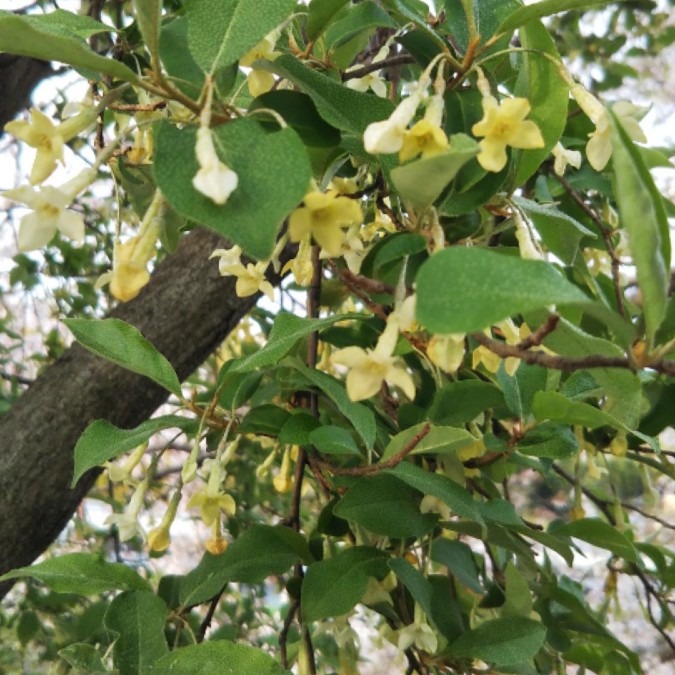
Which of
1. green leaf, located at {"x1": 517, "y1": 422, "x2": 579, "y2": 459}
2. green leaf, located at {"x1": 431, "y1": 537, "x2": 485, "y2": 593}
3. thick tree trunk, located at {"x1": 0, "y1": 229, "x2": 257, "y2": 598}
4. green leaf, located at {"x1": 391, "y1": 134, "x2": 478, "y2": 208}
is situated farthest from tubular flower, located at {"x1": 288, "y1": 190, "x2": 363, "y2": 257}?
thick tree trunk, located at {"x1": 0, "y1": 229, "x2": 257, "y2": 598}

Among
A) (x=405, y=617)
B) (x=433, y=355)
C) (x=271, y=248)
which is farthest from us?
(x=405, y=617)

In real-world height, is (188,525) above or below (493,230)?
below

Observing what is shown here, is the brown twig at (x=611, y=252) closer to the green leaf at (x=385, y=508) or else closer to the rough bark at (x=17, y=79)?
the green leaf at (x=385, y=508)

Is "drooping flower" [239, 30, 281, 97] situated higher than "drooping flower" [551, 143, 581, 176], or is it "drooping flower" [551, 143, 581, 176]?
"drooping flower" [239, 30, 281, 97]

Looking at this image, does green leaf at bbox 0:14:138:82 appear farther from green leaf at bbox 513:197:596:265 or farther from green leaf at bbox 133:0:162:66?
green leaf at bbox 513:197:596:265

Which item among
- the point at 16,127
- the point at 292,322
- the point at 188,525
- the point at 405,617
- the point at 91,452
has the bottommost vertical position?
the point at 188,525

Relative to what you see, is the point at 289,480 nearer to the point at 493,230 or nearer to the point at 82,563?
the point at 82,563

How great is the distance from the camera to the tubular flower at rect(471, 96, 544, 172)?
1.27 feet

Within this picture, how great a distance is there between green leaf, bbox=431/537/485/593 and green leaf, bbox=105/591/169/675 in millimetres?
276

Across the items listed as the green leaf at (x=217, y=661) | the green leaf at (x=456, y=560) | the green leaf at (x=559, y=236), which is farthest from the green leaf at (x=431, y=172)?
the green leaf at (x=456, y=560)

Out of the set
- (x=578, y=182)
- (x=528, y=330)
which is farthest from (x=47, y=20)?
(x=578, y=182)

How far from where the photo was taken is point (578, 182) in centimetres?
80

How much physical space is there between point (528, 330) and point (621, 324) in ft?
0.54

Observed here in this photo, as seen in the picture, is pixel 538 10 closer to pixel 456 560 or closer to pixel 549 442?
pixel 549 442
